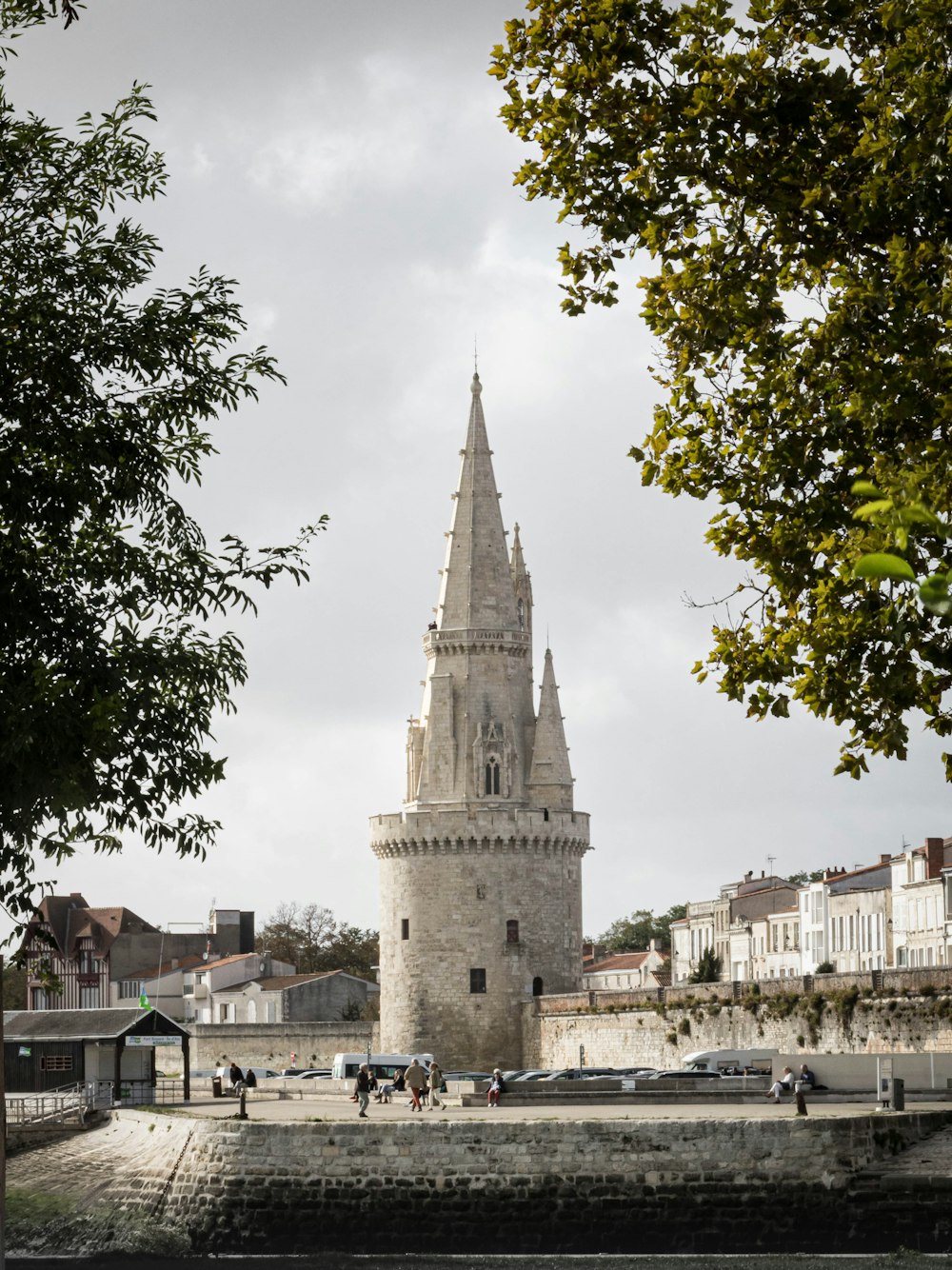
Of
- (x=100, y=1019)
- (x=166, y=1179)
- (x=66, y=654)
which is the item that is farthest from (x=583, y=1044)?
(x=66, y=654)

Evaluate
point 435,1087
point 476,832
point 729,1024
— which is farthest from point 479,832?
point 435,1087

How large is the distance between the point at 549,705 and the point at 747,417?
5589 centimetres

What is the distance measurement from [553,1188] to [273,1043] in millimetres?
43038

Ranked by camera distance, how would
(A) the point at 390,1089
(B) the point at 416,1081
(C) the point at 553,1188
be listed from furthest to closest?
(A) the point at 390,1089
(B) the point at 416,1081
(C) the point at 553,1188

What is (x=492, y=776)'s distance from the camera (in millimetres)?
70938

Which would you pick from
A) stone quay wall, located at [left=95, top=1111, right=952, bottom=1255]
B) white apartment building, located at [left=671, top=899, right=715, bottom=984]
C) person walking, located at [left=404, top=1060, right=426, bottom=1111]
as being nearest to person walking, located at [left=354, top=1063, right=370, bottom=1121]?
person walking, located at [left=404, top=1060, right=426, bottom=1111]

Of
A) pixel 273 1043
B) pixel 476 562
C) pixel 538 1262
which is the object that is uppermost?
pixel 476 562

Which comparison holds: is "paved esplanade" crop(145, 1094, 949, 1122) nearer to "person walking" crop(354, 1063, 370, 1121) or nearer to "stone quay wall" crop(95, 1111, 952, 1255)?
"person walking" crop(354, 1063, 370, 1121)

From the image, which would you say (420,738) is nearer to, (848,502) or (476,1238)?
(476,1238)

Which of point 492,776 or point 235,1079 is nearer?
point 235,1079

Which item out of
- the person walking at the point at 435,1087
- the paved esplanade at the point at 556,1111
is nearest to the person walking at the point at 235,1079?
the paved esplanade at the point at 556,1111

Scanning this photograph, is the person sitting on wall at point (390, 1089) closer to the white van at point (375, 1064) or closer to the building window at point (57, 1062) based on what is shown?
the building window at point (57, 1062)

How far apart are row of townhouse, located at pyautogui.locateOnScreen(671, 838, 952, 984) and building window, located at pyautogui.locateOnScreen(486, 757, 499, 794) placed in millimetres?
12953

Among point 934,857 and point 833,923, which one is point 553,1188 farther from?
point 833,923
